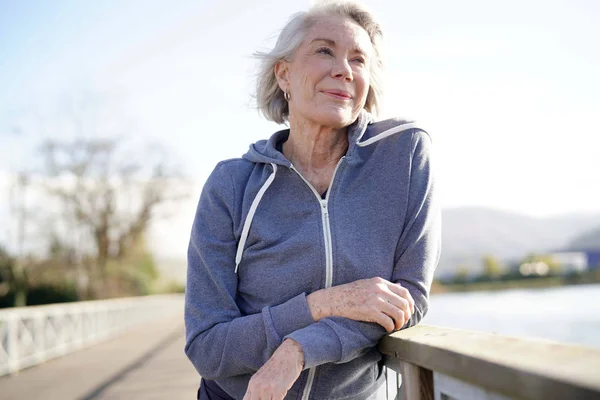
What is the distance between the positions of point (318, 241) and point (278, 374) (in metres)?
0.35

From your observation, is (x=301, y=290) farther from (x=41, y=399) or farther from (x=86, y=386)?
(x=86, y=386)

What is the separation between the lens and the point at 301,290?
1.64 metres

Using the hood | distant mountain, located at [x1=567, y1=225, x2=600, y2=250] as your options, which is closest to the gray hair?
the hood

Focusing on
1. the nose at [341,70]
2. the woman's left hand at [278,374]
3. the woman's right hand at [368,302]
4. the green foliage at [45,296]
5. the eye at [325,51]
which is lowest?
the green foliage at [45,296]

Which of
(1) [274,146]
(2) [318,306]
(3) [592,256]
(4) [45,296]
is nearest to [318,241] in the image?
(2) [318,306]

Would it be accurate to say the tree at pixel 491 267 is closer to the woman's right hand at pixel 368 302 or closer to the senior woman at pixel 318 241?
the senior woman at pixel 318 241

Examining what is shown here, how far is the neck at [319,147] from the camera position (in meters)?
1.85

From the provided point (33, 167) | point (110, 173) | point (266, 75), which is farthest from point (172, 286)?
point (266, 75)

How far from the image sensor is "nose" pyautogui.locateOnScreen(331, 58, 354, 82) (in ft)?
5.85

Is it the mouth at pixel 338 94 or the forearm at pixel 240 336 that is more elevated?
the mouth at pixel 338 94

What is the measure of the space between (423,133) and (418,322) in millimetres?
501

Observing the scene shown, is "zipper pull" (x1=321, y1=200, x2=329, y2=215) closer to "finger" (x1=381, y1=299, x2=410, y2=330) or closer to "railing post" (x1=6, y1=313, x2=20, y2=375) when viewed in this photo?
"finger" (x1=381, y1=299, x2=410, y2=330)

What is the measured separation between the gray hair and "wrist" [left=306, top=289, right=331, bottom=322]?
2.27ft

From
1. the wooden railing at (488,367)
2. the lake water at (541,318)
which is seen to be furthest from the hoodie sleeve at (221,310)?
the lake water at (541,318)
